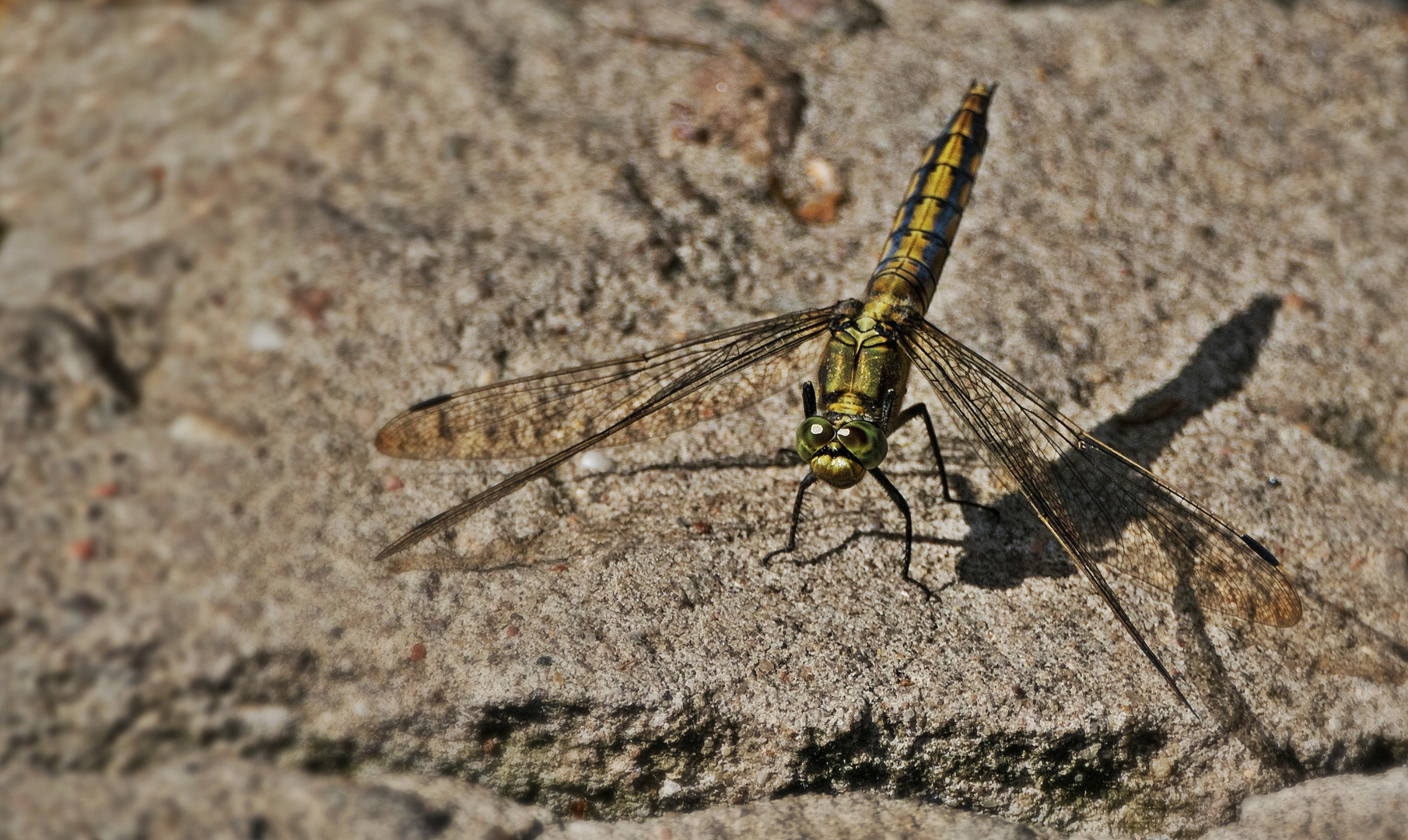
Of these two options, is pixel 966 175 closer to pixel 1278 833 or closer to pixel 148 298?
pixel 1278 833

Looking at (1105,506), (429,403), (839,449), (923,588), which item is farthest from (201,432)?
(1105,506)

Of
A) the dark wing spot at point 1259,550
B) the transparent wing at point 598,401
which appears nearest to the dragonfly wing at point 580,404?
the transparent wing at point 598,401

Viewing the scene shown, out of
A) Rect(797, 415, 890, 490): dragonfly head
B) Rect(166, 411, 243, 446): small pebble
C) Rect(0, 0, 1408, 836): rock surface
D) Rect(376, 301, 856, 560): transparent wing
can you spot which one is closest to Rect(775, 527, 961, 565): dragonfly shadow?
Rect(0, 0, 1408, 836): rock surface

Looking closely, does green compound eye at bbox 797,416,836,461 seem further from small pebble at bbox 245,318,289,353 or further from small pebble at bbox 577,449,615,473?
small pebble at bbox 245,318,289,353

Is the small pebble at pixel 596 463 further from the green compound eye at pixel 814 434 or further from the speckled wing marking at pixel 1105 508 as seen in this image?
the speckled wing marking at pixel 1105 508

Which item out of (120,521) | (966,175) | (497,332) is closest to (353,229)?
(497,332)

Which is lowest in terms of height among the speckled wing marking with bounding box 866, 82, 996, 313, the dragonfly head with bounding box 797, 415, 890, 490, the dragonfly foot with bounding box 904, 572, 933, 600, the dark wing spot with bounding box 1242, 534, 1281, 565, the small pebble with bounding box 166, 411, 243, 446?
the dragonfly foot with bounding box 904, 572, 933, 600
